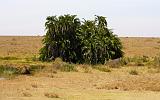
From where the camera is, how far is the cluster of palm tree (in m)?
39.0

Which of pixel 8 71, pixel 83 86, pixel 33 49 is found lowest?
pixel 83 86

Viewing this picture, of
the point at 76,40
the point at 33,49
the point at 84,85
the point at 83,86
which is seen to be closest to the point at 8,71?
the point at 84,85

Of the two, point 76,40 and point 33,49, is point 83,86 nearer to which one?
point 76,40

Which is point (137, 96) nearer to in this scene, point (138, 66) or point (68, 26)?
point (138, 66)

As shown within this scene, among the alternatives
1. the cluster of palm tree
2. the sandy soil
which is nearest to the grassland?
the sandy soil

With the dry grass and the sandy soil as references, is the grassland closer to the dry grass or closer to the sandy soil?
the sandy soil

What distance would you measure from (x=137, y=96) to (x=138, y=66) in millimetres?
16084

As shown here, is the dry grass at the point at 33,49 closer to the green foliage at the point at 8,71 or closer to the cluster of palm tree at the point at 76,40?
the cluster of palm tree at the point at 76,40

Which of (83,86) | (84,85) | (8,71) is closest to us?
(83,86)

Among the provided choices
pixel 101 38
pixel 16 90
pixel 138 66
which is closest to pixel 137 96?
pixel 16 90

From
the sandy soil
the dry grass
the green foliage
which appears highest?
the dry grass

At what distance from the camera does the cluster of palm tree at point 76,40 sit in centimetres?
3897

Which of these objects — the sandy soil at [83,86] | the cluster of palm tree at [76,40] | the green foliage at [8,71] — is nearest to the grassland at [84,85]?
the sandy soil at [83,86]

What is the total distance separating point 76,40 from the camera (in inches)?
1591
